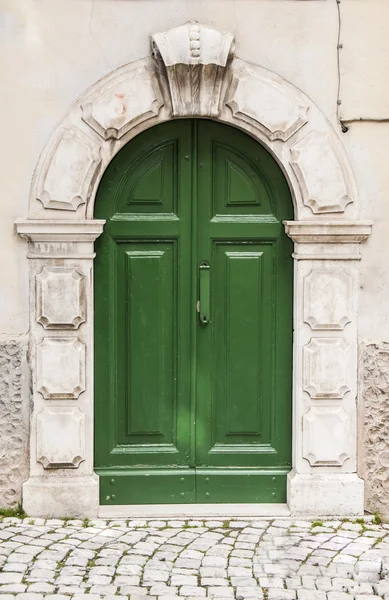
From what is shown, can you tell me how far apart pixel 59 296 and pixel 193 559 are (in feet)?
5.90

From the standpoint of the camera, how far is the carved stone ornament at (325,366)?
6539mm

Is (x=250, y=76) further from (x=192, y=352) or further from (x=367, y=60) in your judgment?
(x=192, y=352)

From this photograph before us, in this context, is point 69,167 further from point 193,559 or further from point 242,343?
point 193,559

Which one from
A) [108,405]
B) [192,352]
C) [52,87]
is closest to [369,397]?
[192,352]

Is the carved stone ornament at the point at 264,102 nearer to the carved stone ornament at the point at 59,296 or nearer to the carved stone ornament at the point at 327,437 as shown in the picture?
the carved stone ornament at the point at 59,296

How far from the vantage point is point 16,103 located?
6.37 m

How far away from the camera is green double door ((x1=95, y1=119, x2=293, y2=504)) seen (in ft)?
21.6

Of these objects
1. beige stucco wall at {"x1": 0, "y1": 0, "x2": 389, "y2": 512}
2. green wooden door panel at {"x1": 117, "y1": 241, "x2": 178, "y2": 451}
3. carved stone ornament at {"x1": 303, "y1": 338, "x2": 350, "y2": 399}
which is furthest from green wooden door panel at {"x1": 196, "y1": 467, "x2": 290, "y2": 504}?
beige stucco wall at {"x1": 0, "y1": 0, "x2": 389, "y2": 512}

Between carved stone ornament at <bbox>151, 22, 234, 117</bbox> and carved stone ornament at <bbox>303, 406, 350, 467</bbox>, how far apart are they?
7.12 feet

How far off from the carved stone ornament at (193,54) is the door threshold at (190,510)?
259 cm

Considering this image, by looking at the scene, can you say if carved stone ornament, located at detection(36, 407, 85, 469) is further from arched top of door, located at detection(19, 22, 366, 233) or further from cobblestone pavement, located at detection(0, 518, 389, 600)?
arched top of door, located at detection(19, 22, 366, 233)

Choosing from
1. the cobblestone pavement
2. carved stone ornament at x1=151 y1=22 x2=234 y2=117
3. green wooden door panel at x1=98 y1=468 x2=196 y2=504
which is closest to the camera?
the cobblestone pavement

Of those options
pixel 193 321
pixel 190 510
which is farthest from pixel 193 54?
pixel 190 510

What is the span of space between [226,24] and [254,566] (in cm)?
324
